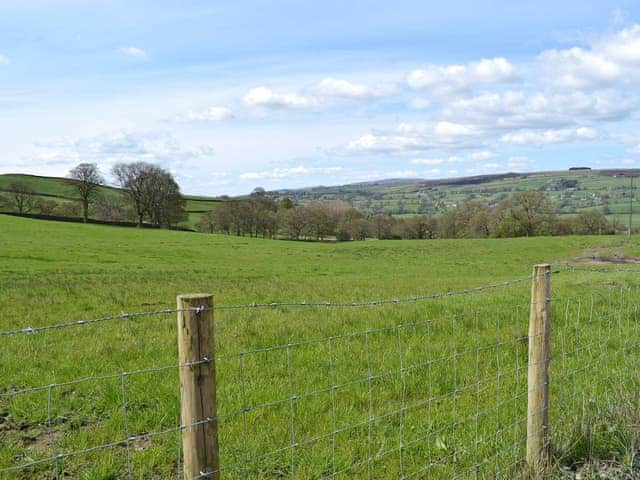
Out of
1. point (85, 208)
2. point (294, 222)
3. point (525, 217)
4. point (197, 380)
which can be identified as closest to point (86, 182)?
point (85, 208)

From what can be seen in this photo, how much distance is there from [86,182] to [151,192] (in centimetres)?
1055

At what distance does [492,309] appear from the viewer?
38.2 ft

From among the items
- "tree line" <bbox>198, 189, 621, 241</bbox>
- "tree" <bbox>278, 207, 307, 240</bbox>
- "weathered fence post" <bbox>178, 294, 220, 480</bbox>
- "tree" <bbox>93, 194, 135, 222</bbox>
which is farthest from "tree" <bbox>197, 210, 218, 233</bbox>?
"weathered fence post" <bbox>178, 294, 220, 480</bbox>

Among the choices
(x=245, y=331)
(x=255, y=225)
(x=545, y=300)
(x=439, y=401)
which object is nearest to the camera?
(x=545, y=300)

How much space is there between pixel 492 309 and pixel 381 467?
23.4ft

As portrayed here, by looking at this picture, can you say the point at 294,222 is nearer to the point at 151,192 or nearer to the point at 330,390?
the point at 151,192

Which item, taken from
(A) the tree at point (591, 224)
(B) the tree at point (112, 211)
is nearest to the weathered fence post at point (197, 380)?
(B) the tree at point (112, 211)

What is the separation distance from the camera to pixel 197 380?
3.26 meters

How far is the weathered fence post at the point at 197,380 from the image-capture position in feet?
10.6

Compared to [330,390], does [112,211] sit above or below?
above

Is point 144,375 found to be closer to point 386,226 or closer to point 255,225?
point 255,225

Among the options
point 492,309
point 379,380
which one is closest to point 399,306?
point 492,309

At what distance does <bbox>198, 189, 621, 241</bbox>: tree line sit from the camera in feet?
265

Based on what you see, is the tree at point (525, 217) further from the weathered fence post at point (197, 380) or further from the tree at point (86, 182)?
the weathered fence post at point (197, 380)
